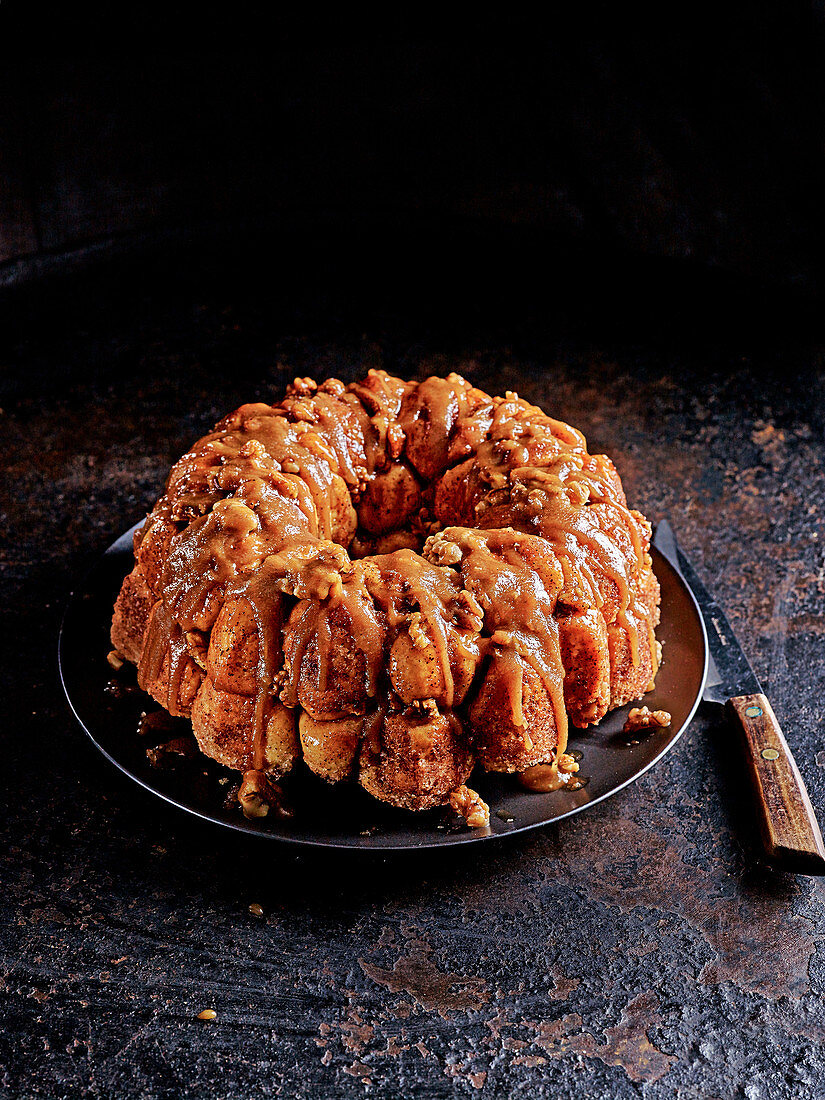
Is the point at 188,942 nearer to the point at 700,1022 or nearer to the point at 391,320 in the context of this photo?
the point at 700,1022

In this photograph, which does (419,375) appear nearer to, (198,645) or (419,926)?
(198,645)

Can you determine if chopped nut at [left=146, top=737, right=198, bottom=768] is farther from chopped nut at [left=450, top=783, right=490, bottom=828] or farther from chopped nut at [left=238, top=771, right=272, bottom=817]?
chopped nut at [left=450, top=783, right=490, bottom=828]

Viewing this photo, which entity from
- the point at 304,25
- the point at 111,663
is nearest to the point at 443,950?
the point at 111,663

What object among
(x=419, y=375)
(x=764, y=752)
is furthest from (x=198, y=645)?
(x=419, y=375)

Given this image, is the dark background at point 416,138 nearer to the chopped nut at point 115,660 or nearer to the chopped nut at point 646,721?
the chopped nut at point 115,660

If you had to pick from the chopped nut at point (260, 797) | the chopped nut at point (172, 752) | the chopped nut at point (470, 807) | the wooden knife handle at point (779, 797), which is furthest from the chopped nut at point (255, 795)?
the wooden knife handle at point (779, 797)
